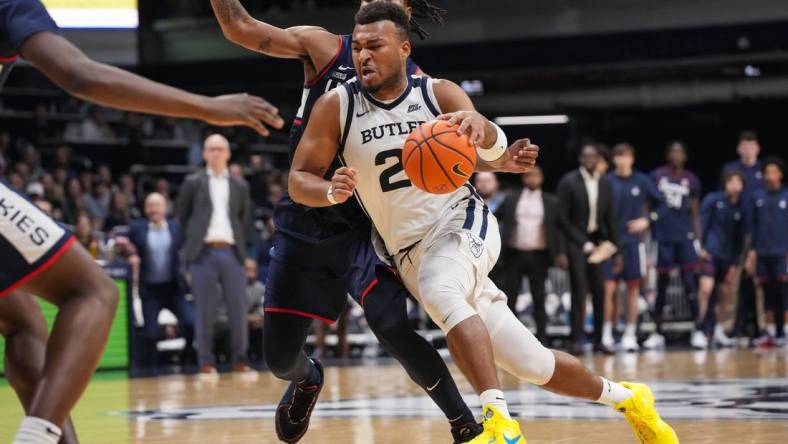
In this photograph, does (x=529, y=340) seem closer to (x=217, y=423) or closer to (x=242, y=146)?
(x=217, y=423)

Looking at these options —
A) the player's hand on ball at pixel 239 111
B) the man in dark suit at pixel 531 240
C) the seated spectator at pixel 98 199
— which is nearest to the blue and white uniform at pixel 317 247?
the player's hand on ball at pixel 239 111

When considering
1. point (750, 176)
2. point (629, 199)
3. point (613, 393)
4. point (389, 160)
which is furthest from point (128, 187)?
point (613, 393)

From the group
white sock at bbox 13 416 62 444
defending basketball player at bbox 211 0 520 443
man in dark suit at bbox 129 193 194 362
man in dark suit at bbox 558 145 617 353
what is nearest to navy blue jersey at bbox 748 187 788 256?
man in dark suit at bbox 558 145 617 353

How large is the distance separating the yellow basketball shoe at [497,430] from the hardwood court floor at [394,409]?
1.08 m

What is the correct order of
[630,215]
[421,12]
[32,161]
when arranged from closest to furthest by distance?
[421,12] < [630,215] < [32,161]

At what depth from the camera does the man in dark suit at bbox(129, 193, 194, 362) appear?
41.3 ft

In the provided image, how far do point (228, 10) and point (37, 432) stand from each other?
259cm

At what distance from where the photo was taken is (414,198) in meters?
4.75

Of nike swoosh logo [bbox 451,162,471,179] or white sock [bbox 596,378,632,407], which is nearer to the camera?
nike swoosh logo [bbox 451,162,471,179]

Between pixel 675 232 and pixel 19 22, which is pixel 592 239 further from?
pixel 19 22

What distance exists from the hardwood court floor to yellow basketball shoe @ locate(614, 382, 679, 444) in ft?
1.48

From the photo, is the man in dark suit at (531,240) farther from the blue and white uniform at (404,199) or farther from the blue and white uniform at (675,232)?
the blue and white uniform at (404,199)

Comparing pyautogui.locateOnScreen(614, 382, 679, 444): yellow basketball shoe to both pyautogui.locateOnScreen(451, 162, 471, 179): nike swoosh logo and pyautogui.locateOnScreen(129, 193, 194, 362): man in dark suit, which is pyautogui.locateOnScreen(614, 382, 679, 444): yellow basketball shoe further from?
pyautogui.locateOnScreen(129, 193, 194, 362): man in dark suit

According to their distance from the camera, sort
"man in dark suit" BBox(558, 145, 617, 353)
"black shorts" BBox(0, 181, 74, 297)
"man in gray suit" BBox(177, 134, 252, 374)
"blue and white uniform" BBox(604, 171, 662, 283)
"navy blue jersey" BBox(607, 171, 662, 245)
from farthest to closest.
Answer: "navy blue jersey" BBox(607, 171, 662, 245), "blue and white uniform" BBox(604, 171, 662, 283), "man in dark suit" BBox(558, 145, 617, 353), "man in gray suit" BBox(177, 134, 252, 374), "black shorts" BBox(0, 181, 74, 297)
